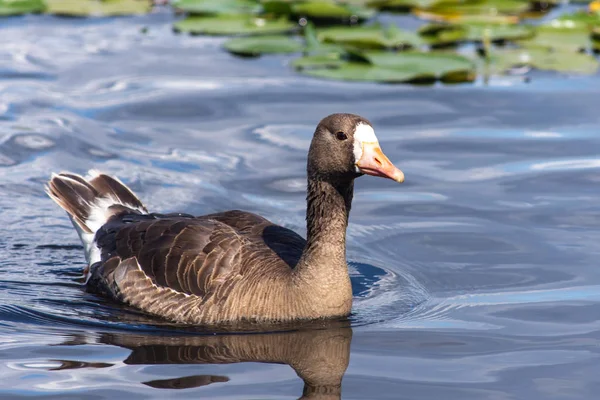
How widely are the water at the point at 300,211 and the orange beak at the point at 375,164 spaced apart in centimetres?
152

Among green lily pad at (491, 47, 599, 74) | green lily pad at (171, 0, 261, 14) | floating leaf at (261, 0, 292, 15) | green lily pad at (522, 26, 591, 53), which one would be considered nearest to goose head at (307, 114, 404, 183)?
green lily pad at (491, 47, 599, 74)

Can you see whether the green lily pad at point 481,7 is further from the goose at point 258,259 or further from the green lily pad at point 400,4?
the goose at point 258,259

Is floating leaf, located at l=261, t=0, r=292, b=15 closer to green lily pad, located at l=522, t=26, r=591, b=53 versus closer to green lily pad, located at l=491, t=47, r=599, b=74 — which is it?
green lily pad, located at l=491, t=47, r=599, b=74

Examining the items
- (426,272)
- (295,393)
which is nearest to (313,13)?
(426,272)

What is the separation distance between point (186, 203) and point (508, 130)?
5430mm

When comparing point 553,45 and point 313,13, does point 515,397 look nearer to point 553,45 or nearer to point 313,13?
point 553,45

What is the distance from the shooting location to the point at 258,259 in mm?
10289

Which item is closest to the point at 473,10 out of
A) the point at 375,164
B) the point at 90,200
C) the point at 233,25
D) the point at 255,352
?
the point at 233,25

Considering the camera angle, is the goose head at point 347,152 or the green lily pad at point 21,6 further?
the green lily pad at point 21,6

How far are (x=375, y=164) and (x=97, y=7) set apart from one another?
44.8 feet

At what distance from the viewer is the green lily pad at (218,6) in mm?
20641

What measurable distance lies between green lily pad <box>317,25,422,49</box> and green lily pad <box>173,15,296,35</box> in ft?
3.16

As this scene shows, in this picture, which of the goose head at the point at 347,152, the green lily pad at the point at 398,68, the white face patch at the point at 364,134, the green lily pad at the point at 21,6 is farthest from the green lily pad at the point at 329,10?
the white face patch at the point at 364,134

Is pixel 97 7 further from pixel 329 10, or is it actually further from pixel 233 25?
pixel 329 10
